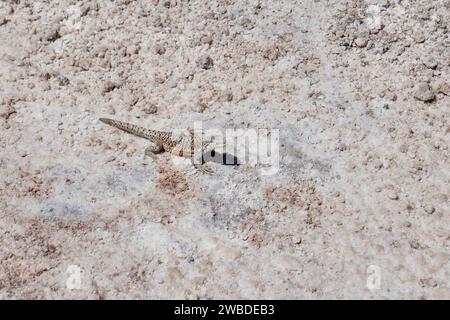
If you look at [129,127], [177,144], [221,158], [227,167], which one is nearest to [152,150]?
[177,144]

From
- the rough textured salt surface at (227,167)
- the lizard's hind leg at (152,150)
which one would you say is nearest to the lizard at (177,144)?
the lizard's hind leg at (152,150)

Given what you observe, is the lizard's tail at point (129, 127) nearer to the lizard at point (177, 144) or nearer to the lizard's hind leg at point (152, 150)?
the lizard at point (177, 144)

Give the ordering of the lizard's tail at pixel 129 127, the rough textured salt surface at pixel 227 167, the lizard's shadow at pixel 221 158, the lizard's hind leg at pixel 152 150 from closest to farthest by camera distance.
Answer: the rough textured salt surface at pixel 227 167 < the lizard's shadow at pixel 221 158 < the lizard's hind leg at pixel 152 150 < the lizard's tail at pixel 129 127

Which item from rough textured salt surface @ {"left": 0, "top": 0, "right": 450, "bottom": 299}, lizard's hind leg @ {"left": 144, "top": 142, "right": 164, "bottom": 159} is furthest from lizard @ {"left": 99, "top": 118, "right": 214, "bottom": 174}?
rough textured salt surface @ {"left": 0, "top": 0, "right": 450, "bottom": 299}

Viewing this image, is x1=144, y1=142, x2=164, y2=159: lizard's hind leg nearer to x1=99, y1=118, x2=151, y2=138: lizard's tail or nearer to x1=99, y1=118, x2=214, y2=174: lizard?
x1=99, y1=118, x2=214, y2=174: lizard

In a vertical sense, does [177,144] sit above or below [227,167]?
above

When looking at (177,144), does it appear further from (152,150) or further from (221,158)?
(221,158)
